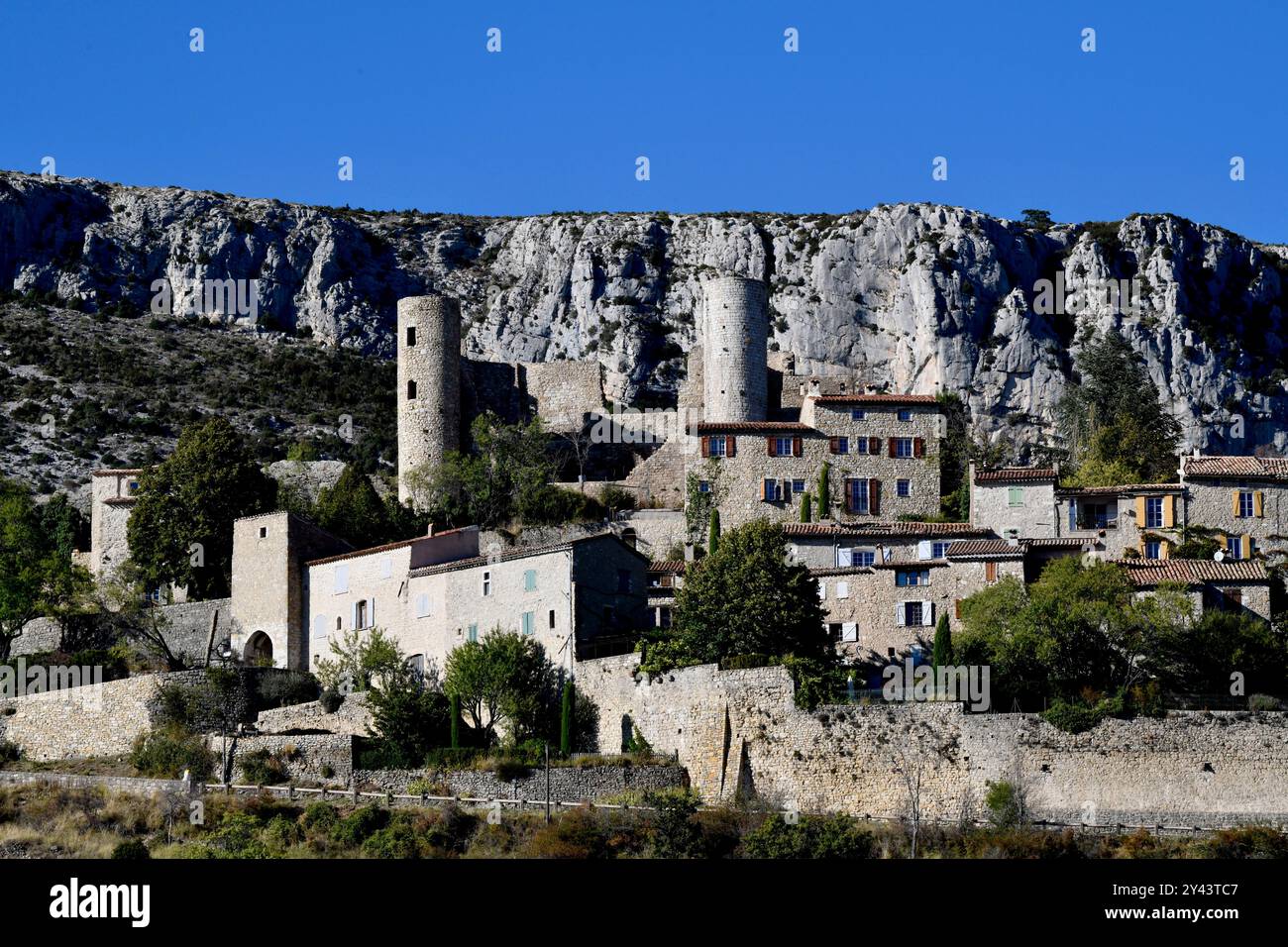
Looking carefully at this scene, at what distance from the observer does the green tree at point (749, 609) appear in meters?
59.1

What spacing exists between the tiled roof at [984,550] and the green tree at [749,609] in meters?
5.82

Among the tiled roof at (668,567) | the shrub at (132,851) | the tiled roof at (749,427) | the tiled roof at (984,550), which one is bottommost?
the shrub at (132,851)

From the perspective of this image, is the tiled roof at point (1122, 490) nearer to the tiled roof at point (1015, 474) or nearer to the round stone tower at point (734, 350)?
the tiled roof at point (1015, 474)

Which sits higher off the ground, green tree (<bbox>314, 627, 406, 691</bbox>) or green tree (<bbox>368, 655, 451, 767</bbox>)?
green tree (<bbox>314, 627, 406, 691</bbox>)

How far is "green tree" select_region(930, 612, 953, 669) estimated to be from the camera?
58656 millimetres

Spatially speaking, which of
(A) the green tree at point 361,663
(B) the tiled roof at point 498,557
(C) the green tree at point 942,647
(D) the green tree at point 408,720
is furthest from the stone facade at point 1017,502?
(D) the green tree at point 408,720

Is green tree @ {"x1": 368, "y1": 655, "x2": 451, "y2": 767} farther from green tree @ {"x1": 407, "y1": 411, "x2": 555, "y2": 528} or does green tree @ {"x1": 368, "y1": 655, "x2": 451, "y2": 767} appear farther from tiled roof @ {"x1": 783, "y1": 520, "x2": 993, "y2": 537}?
green tree @ {"x1": 407, "y1": 411, "x2": 555, "y2": 528}

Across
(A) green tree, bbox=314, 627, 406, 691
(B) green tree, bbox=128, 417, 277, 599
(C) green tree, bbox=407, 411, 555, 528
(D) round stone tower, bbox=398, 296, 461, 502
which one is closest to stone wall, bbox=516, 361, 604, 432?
(D) round stone tower, bbox=398, 296, 461, 502

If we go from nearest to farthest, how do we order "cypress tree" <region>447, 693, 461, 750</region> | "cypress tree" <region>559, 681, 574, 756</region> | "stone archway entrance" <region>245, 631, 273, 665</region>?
"cypress tree" <region>559, 681, 574, 756</region>, "cypress tree" <region>447, 693, 461, 750</region>, "stone archway entrance" <region>245, 631, 273, 665</region>

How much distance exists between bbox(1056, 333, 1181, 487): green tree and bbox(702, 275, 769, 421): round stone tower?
14548 millimetres

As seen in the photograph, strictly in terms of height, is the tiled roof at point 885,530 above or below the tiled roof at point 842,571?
above

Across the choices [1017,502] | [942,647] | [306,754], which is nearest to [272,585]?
[306,754]

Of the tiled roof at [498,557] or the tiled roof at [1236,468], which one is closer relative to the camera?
the tiled roof at [498,557]

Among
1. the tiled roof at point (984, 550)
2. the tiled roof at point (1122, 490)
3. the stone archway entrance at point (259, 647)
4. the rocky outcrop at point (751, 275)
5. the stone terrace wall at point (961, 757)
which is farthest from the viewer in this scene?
the rocky outcrop at point (751, 275)
